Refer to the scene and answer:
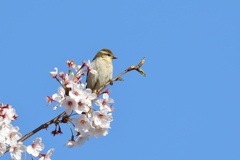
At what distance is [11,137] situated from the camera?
4695mm

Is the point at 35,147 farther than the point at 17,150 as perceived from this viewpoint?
Yes

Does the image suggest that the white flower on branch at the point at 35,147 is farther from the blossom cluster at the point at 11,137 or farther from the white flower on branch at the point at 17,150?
the white flower on branch at the point at 17,150

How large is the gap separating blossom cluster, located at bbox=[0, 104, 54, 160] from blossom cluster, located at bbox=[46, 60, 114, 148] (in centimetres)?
43

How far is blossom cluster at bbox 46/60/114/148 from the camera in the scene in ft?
15.9

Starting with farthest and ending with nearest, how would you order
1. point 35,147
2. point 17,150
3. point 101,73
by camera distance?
1. point 101,73
2. point 35,147
3. point 17,150

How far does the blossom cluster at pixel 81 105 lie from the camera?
4836mm

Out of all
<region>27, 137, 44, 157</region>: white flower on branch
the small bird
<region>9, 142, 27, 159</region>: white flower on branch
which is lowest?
<region>9, 142, 27, 159</region>: white flower on branch

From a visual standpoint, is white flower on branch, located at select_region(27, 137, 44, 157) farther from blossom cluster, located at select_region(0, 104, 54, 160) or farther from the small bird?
the small bird

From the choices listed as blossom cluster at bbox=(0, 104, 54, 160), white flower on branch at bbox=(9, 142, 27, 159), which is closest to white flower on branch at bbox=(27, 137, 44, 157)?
blossom cluster at bbox=(0, 104, 54, 160)

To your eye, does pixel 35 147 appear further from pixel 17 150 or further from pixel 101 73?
pixel 101 73

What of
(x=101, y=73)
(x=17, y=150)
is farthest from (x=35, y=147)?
(x=101, y=73)

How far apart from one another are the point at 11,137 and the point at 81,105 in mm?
901

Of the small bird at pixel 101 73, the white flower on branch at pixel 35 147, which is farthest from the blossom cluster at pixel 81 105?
the small bird at pixel 101 73

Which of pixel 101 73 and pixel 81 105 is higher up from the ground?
pixel 101 73
